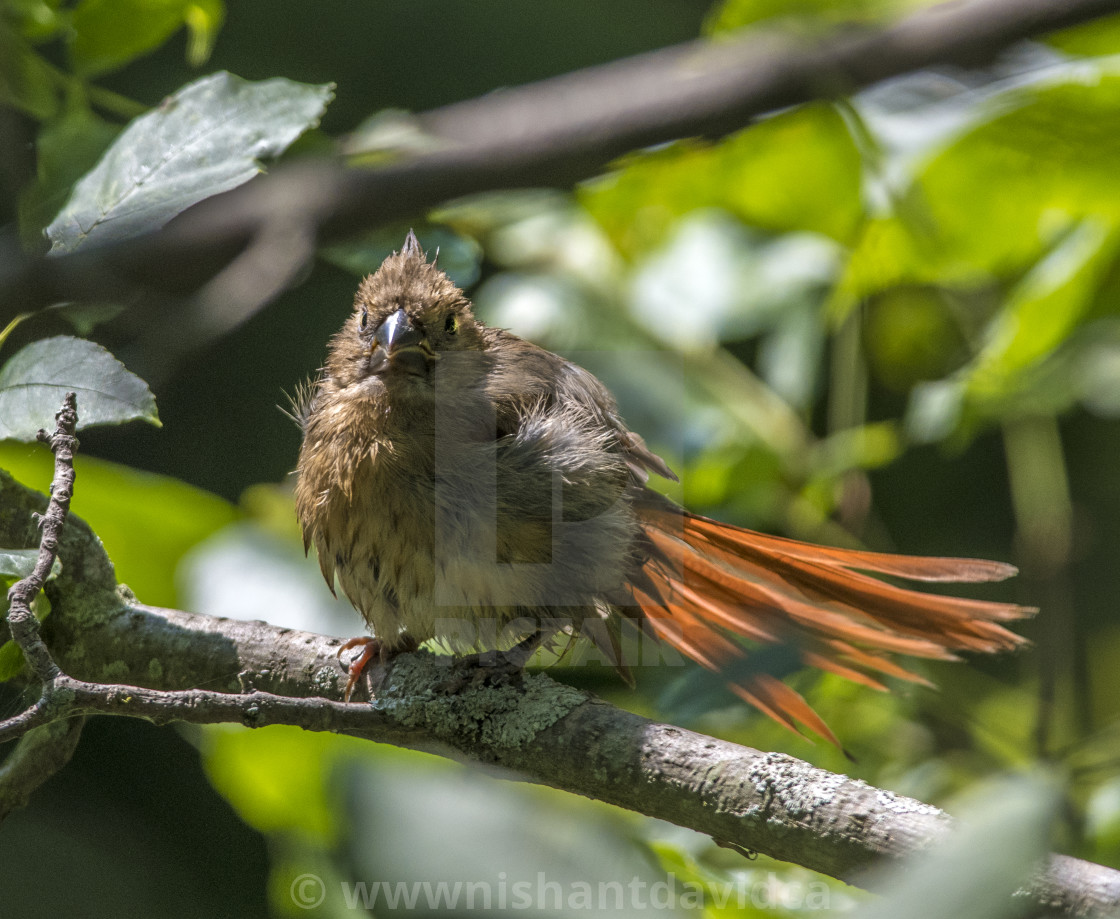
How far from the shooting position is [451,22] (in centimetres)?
471

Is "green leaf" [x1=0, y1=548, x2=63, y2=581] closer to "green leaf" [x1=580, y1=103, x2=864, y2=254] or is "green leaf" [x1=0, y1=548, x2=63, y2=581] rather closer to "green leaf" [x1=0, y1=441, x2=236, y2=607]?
"green leaf" [x1=0, y1=441, x2=236, y2=607]

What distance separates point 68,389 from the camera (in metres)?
1.28

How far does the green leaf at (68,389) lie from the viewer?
126 cm

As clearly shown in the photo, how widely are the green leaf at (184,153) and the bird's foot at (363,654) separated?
2.55 ft

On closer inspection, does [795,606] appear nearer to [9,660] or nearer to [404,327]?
[404,327]

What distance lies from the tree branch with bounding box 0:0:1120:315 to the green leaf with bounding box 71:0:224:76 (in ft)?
2.15

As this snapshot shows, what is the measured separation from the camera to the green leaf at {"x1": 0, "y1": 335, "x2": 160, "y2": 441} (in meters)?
1.26

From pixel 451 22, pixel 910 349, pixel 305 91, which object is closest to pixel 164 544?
pixel 305 91

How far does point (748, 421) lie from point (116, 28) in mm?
1547

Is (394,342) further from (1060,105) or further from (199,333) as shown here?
(1060,105)

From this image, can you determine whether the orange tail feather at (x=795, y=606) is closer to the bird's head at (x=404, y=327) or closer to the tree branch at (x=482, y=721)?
the tree branch at (x=482, y=721)

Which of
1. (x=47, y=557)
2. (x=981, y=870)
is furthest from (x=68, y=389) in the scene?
(x=981, y=870)

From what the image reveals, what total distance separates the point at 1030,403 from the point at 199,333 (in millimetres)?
1686

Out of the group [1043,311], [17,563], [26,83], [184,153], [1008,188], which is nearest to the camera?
[17,563]
